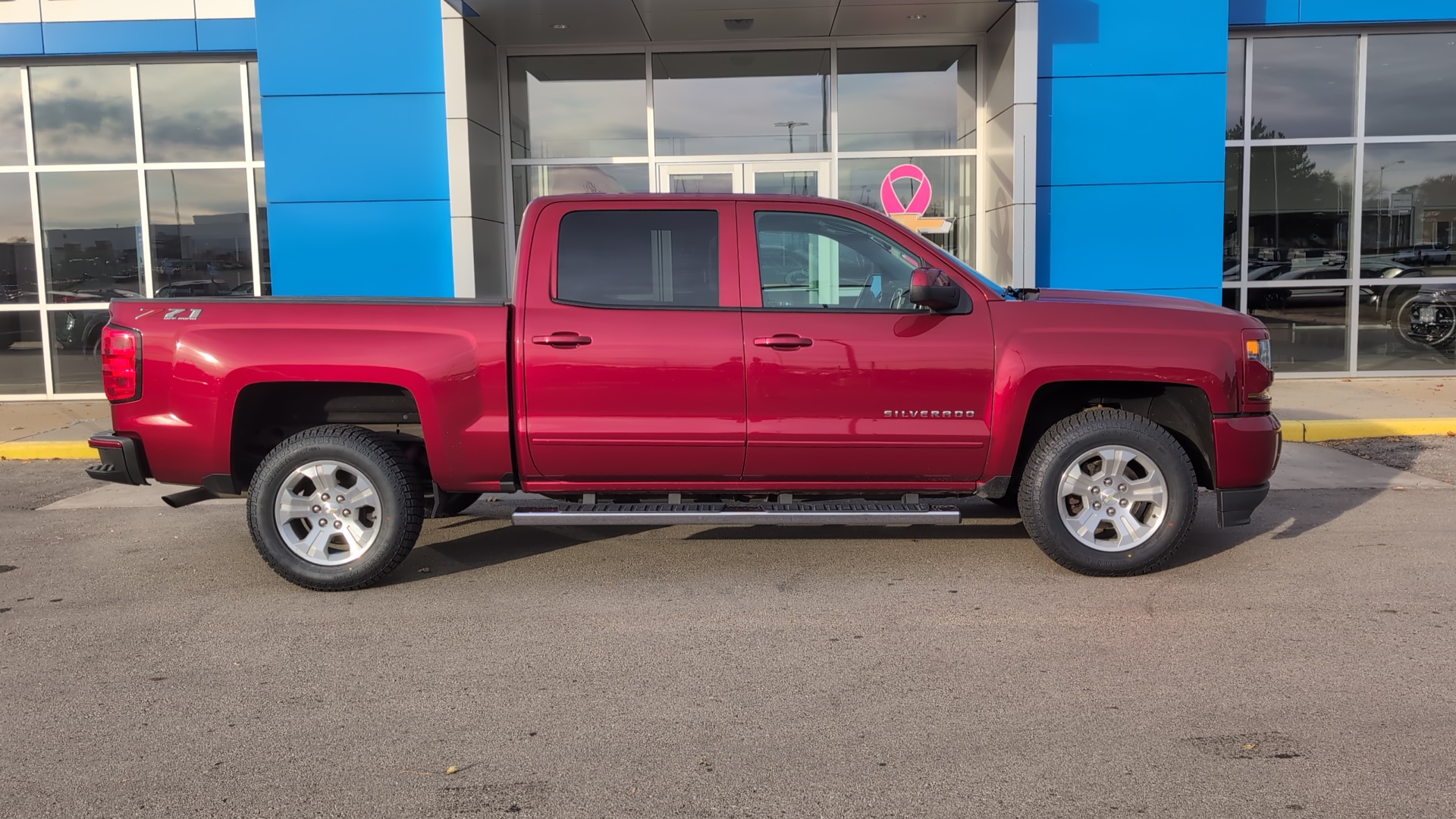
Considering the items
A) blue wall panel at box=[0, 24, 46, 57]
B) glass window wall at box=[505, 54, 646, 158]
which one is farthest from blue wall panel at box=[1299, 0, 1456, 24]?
blue wall panel at box=[0, 24, 46, 57]

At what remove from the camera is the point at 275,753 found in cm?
362

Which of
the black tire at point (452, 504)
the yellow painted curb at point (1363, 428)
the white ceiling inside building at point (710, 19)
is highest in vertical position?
the white ceiling inside building at point (710, 19)

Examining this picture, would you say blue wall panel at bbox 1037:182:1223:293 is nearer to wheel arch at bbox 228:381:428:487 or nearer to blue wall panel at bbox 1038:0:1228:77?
blue wall panel at bbox 1038:0:1228:77

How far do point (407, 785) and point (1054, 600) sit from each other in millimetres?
3101

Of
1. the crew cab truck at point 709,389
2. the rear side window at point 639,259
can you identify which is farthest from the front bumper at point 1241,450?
the rear side window at point 639,259

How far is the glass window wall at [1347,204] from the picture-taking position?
12.7 metres

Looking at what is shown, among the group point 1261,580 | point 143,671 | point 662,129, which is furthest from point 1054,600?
point 662,129

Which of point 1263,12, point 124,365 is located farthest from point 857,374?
point 1263,12

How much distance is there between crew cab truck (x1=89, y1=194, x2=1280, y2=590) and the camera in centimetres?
540

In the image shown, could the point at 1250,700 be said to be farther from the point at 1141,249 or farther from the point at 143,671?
the point at 1141,249

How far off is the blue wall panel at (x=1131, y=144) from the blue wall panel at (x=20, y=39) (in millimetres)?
10916

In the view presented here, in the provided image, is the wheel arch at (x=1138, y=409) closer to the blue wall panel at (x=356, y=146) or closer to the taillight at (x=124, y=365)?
the taillight at (x=124, y=365)

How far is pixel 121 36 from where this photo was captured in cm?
1232

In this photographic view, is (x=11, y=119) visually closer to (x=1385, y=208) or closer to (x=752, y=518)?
(x=752, y=518)
